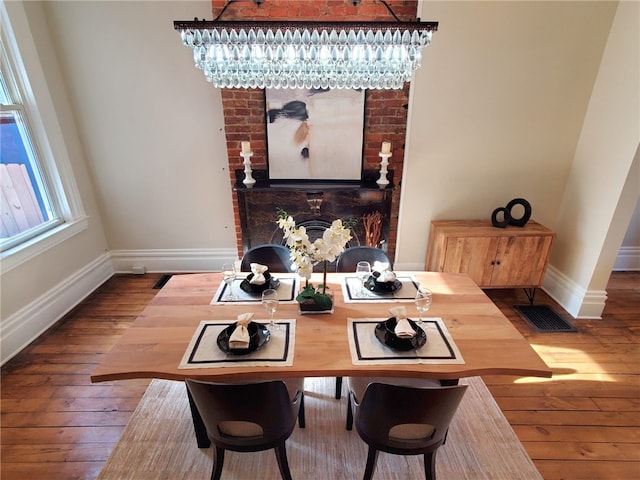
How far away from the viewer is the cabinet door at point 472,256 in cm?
291

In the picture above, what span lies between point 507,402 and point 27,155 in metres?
3.93

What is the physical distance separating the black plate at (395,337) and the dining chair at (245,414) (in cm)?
49

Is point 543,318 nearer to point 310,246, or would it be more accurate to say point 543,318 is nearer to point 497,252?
point 497,252

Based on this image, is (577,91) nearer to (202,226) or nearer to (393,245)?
(393,245)

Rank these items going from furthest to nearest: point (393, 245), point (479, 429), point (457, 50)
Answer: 1. point (393, 245)
2. point (457, 50)
3. point (479, 429)

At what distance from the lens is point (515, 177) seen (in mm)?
3131

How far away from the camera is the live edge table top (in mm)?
1393

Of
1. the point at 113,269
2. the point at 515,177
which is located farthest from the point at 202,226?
the point at 515,177

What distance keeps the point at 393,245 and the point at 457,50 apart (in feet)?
5.84

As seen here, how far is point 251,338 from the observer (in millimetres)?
1502

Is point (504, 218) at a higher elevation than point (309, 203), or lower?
lower

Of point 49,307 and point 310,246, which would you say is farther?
point 49,307

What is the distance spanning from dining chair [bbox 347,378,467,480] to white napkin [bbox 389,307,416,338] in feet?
0.96

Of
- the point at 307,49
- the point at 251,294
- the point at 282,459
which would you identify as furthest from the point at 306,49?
the point at 282,459
